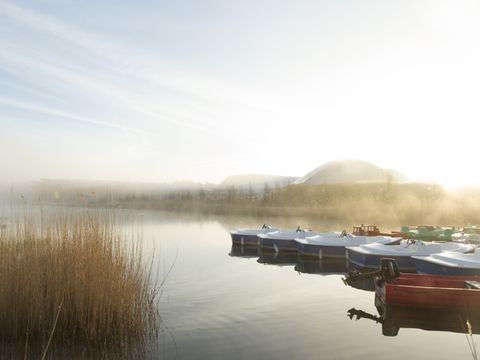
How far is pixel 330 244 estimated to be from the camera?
23312 millimetres

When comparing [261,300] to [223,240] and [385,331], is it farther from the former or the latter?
[223,240]

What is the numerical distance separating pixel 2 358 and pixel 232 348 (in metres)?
4.36

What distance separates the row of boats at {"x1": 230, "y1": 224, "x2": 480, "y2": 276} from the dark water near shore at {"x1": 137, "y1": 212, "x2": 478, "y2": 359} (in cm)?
217

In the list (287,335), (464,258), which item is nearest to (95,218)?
(287,335)

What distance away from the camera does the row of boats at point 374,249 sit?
16312 millimetres

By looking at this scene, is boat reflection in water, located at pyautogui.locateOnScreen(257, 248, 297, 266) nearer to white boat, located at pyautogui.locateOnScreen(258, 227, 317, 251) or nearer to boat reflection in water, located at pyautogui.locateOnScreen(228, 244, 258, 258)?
white boat, located at pyautogui.locateOnScreen(258, 227, 317, 251)

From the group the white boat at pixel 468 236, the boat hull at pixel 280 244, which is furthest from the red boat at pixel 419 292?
the white boat at pixel 468 236

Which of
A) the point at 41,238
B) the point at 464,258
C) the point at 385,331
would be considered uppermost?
the point at 41,238

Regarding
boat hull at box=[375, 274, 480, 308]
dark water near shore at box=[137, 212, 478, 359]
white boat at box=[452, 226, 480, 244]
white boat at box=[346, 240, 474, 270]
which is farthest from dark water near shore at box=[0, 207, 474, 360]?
white boat at box=[452, 226, 480, 244]

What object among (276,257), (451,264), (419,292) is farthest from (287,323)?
(276,257)

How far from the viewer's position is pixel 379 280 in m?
13.8

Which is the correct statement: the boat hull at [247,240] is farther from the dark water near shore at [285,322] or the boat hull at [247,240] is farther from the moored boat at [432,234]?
the moored boat at [432,234]

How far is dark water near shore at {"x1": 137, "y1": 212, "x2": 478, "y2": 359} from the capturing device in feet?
31.4

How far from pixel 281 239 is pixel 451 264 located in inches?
451
